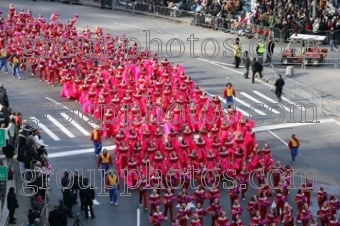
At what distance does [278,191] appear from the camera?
43125 mm

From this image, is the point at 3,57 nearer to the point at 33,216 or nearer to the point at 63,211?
the point at 63,211

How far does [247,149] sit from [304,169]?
2430 millimetres

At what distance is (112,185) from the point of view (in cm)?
4375

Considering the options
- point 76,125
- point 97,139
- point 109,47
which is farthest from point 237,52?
point 97,139

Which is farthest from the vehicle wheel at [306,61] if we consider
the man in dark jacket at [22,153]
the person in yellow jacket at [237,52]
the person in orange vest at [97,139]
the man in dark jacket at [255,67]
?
the man in dark jacket at [22,153]

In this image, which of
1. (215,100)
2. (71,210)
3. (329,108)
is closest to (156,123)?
(215,100)

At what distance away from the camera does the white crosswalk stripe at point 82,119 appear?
51.4 m

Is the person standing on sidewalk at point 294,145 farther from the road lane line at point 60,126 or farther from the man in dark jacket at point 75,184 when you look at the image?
the road lane line at point 60,126

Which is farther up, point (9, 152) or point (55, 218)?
point (9, 152)

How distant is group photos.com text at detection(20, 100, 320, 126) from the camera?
49.3 meters

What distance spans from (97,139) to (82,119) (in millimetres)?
5453

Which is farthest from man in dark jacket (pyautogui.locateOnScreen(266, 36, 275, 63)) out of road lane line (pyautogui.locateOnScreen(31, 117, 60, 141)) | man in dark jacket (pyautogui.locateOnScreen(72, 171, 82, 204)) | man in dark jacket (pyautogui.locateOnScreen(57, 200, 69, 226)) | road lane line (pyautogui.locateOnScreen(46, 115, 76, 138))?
man in dark jacket (pyautogui.locateOnScreen(57, 200, 69, 226))

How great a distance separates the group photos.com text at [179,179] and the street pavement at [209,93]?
0.98 ft

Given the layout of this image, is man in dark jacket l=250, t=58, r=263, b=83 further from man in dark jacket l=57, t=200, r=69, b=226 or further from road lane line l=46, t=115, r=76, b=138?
man in dark jacket l=57, t=200, r=69, b=226
